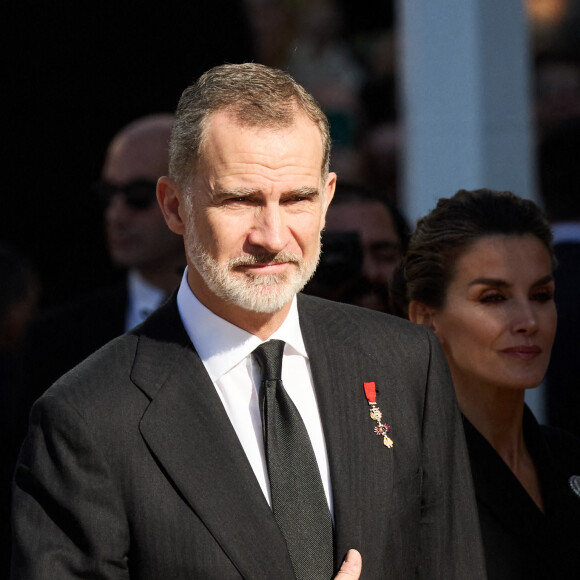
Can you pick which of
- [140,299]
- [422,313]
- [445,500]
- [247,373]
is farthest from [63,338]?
[445,500]

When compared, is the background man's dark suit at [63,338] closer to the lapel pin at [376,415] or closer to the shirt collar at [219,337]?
the shirt collar at [219,337]

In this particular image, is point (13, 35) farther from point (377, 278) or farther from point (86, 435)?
point (86, 435)

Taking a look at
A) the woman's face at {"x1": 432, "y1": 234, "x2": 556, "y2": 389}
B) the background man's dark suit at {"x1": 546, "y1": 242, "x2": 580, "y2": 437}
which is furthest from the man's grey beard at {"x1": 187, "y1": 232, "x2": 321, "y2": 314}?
the background man's dark suit at {"x1": 546, "y1": 242, "x2": 580, "y2": 437}

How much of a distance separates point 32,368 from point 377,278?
130 centimetres

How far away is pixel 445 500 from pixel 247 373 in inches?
18.5

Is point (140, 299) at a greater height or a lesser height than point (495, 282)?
greater

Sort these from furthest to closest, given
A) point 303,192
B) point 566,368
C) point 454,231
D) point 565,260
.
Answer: point 565,260 < point 566,368 < point 454,231 < point 303,192

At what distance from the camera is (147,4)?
5.49m

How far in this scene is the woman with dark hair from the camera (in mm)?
2742

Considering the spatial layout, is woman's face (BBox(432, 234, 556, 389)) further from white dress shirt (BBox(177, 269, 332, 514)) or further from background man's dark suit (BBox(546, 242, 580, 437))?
white dress shirt (BBox(177, 269, 332, 514))

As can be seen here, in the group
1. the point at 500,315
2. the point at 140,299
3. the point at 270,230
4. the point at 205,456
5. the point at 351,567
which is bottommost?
the point at 351,567

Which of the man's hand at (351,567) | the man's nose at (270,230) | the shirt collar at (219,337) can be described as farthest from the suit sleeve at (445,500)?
the man's nose at (270,230)

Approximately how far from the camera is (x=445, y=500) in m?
2.24

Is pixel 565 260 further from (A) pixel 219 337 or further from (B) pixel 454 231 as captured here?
(A) pixel 219 337
